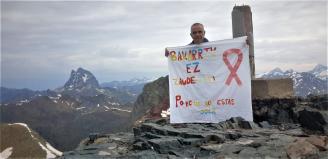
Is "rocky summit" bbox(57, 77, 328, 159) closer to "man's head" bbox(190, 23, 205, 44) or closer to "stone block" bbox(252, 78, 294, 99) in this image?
"stone block" bbox(252, 78, 294, 99)

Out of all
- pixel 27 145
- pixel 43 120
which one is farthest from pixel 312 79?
pixel 27 145

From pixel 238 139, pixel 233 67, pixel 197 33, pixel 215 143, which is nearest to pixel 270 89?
pixel 233 67

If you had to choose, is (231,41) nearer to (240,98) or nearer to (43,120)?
(240,98)

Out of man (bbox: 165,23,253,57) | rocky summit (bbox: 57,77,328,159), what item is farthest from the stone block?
man (bbox: 165,23,253,57)

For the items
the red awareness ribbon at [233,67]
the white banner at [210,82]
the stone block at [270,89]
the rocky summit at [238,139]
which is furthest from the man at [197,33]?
the rocky summit at [238,139]

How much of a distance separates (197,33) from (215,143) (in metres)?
4.08

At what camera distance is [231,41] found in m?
11.6

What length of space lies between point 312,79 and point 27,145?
108 metres

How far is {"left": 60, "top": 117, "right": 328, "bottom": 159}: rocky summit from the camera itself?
793cm

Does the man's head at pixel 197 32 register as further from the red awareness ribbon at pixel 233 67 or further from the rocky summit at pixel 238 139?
the rocky summit at pixel 238 139

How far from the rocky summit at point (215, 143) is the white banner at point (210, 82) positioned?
0.86 metres

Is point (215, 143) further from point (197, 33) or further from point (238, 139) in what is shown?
point (197, 33)

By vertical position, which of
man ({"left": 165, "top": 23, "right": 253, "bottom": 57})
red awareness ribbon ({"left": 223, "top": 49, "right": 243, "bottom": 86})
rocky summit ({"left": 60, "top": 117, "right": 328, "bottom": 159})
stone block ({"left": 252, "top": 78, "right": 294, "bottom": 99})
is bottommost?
rocky summit ({"left": 60, "top": 117, "right": 328, "bottom": 159})

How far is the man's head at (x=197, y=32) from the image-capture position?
11.8 metres
